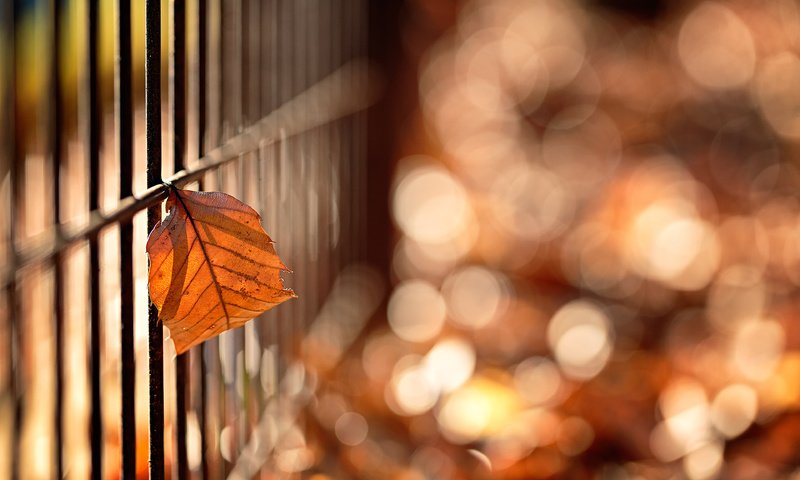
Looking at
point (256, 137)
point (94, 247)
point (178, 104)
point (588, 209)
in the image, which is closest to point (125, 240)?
point (94, 247)

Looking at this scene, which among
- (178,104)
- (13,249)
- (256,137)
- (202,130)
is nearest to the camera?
(13,249)

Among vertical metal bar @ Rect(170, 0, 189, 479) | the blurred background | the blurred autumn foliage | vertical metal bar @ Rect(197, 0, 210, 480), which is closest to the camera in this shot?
vertical metal bar @ Rect(170, 0, 189, 479)

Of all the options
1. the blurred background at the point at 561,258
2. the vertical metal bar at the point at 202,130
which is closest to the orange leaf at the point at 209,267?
the vertical metal bar at the point at 202,130

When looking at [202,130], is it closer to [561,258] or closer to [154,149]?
[154,149]

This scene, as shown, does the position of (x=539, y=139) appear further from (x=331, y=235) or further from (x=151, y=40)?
(x=151, y=40)

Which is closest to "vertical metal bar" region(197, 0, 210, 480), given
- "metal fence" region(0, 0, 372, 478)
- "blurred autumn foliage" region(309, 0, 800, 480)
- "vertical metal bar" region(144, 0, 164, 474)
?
"metal fence" region(0, 0, 372, 478)

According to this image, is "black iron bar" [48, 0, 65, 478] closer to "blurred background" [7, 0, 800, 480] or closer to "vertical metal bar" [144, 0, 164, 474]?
"vertical metal bar" [144, 0, 164, 474]

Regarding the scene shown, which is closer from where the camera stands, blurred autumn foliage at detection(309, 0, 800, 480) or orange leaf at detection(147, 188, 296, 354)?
orange leaf at detection(147, 188, 296, 354)

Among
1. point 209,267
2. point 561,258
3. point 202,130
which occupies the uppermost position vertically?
point 202,130

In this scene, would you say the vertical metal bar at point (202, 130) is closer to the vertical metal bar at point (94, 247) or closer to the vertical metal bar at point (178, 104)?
the vertical metal bar at point (178, 104)
